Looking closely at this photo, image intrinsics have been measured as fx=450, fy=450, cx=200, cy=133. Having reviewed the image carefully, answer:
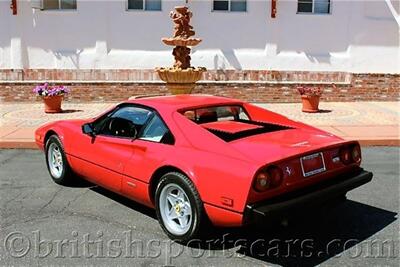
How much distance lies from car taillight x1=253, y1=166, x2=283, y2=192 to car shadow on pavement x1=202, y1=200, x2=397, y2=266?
49 centimetres

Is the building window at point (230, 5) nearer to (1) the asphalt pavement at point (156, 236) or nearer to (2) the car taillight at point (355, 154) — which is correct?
(1) the asphalt pavement at point (156, 236)

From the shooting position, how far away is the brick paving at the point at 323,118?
→ 852cm

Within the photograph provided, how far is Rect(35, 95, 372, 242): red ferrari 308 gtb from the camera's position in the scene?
362 cm

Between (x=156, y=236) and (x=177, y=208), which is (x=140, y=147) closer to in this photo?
(x=177, y=208)

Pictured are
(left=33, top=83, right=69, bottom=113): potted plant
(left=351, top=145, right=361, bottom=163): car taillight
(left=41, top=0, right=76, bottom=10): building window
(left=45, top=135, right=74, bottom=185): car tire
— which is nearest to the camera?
(left=351, top=145, right=361, bottom=163): car taillight

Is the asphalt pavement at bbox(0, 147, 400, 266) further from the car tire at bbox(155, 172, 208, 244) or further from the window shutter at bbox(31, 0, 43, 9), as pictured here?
the window shutter at bbox(31, 0, 43, 9)

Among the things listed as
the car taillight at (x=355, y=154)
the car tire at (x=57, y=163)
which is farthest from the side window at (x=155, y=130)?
the car taillight at (x=355, y=154)

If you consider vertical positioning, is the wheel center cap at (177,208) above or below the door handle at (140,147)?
below

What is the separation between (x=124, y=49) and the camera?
48.4 ft

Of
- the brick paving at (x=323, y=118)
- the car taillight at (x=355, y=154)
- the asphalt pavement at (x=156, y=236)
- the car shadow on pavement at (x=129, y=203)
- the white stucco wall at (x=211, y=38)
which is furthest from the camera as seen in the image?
the white stucco wall at (x=211, y=38)

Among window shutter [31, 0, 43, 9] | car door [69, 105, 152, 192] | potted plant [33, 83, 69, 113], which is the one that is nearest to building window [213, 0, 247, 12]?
window shutter [31, 0, 43, 9]

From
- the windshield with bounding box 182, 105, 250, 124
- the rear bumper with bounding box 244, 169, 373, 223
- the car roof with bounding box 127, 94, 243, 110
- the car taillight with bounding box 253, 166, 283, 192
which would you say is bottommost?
the rear bumper with bounding box 244, 169, 373, 223

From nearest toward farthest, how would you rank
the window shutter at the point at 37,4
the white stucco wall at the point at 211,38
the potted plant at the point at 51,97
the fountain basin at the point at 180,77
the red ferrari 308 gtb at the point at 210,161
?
the red ferrari 308 gtb at the point at 210,161 → the fountain basin at the point at 180,77 → the potted plant at the point at 51,97 → the window shutter at the point at 37,4 → the white stucco wall at the point at 211,38

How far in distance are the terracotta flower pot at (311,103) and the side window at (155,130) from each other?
316 inches
